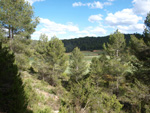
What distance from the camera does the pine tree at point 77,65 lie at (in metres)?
22.4

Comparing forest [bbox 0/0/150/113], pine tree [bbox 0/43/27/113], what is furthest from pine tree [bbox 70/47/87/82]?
pine tree [bbox 0/43/27/113]

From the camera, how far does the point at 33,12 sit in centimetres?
1125

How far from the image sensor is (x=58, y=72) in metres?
20.5

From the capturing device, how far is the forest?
4.71 m

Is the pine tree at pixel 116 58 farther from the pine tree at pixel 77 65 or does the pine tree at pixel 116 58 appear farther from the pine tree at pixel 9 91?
the pine tree at pixel 9 91

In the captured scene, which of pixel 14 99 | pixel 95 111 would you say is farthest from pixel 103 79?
pixel 14 99

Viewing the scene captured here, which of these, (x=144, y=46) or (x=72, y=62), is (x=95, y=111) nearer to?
(x=144, y=46)

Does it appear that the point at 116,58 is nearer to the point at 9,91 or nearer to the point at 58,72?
the point at 58,72

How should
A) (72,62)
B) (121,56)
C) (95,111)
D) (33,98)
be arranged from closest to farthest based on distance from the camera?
1. (95,111)
2. (33,98)
3. (121,56)
4. (72,62)

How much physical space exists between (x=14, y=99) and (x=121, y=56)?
1632 cm

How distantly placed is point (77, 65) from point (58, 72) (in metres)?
4.36

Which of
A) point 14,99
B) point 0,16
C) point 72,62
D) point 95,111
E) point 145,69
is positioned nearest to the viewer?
point 14,99

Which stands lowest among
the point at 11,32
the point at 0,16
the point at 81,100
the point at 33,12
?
the point at 81,100

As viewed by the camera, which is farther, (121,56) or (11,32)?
(121,56)
